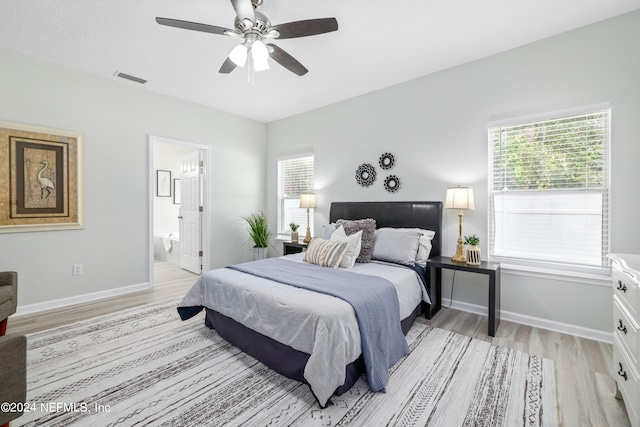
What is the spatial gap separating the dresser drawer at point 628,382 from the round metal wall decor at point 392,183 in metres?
2.46

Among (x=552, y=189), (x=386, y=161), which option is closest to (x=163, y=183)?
(x=386, y=161)

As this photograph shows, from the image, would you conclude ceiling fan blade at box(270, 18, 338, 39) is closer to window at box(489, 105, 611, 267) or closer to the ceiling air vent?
window at box(489, 105, 611, 267)

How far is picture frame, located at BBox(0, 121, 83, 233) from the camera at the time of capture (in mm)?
3010

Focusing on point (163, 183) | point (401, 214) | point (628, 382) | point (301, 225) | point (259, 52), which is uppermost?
point (259, 52)

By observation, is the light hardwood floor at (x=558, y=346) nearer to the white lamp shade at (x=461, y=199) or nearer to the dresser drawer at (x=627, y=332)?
the dresser drawer at (x=627, y=332)

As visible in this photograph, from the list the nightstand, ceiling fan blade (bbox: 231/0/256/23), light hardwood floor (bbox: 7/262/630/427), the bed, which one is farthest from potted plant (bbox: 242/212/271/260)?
ceiling fan blade (bbox: 231/0/256/23)

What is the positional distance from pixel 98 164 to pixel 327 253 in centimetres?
316

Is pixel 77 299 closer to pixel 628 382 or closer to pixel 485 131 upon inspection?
pixel 628 382

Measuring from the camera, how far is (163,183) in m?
6.70

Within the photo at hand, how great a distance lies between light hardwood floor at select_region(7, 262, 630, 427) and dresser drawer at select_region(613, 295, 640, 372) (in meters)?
0.44

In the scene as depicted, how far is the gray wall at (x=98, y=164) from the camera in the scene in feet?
10.2

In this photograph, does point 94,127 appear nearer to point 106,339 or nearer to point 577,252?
point 106,339

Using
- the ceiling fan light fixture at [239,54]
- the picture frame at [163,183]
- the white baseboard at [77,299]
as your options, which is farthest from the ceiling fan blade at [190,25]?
the picture frame at [163,183]

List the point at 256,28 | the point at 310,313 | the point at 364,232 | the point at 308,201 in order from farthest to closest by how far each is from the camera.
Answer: the point at 308,201 → the point at 364,232 → the point at 256,28 → the point at 310,313
